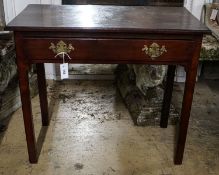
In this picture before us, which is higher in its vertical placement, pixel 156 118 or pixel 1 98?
pixel 1 98

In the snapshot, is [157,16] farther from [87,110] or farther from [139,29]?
[87,110]

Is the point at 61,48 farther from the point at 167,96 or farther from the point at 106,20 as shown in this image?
the point at 167,96

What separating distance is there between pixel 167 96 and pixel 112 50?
0.61 meters

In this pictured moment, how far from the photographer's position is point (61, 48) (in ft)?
4.31

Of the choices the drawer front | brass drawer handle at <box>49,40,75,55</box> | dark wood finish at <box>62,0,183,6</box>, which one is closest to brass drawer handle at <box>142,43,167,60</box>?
the drawer front

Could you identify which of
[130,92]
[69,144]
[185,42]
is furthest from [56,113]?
[185,42]

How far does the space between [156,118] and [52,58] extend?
2.77 ft

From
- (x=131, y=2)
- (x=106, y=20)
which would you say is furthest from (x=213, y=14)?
(x=106, y=20)

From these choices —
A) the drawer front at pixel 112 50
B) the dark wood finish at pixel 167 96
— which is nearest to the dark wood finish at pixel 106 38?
the drawer front at pixel 112 50

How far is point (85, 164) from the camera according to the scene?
1600 mm

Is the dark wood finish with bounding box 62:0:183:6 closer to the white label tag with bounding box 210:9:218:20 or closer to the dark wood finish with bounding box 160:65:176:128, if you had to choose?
the white label tag with bounding box 210:9:218:20

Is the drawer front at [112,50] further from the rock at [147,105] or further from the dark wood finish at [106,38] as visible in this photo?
the rock at [147,105]

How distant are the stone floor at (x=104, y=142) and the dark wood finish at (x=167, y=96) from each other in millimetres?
57

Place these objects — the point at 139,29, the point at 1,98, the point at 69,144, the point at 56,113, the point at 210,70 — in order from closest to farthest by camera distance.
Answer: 1. the point at 139,29
2. the point at 69,144
3. the point at 1,98
4. the point at 56,113
5. the point at 210,70
